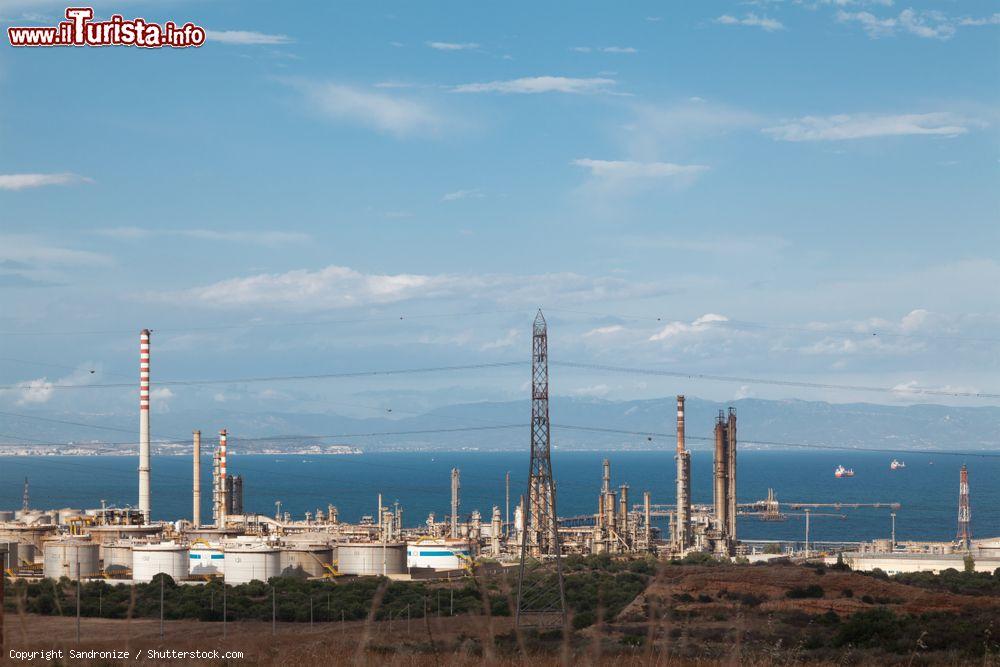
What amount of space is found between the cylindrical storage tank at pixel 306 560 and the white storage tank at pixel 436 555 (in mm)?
5818

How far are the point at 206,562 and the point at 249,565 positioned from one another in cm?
373

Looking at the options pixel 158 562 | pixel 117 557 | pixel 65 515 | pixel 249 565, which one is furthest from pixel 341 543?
pixel 65 515

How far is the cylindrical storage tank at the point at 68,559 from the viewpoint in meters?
45.1

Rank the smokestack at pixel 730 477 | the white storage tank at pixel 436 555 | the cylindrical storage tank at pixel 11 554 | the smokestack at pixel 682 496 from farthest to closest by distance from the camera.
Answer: the smokestack at pixel 730 477 → the smokestack at pixel 682 496 → the white storage tank at pixel 436 555 → the cylindrical storage tank at pixel 11 554

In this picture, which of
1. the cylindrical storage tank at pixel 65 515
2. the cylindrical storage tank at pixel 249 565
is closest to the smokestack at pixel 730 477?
the cylindrical storage tank at pixel 249 565

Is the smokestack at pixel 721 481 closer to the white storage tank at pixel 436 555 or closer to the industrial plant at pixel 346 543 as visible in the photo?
the industrial plant at pixel 346 543

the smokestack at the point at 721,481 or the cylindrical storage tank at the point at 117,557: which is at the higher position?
the smokestack at the point at 721,481

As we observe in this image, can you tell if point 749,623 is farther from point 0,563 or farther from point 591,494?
point 591,494

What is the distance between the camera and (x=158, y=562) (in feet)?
143

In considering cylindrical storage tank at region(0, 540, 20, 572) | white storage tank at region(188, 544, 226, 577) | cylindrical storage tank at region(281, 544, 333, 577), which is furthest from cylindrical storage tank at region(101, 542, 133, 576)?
cylindrical storage tank at region(281, 544, 333, 577)

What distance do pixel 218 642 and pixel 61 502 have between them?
122m

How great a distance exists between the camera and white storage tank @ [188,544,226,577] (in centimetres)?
4544

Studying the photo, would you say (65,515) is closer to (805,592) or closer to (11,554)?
(11,554)

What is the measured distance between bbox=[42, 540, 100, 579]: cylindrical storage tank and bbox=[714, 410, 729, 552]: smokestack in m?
30.4
